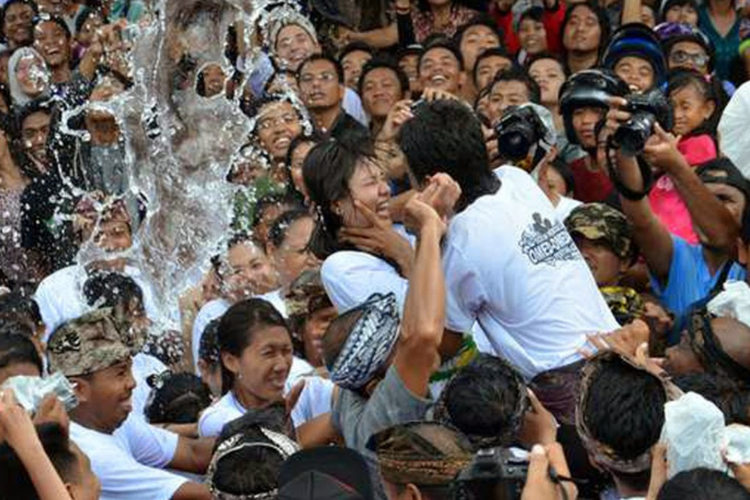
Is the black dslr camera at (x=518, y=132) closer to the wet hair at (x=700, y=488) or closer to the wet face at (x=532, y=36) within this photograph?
the wet hair at (x=700, y=488)

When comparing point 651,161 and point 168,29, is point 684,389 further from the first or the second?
point 168,29

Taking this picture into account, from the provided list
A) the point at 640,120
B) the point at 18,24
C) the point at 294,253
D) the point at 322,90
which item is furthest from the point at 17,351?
the point at 18,24

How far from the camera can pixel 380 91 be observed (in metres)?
11.1

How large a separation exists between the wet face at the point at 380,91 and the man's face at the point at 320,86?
0.17 m

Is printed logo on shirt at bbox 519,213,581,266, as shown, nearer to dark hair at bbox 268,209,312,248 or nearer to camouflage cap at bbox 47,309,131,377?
camouflage cap at bbox 47,309,131,377

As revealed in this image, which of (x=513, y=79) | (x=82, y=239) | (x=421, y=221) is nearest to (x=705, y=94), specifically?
(x=513, y=79)

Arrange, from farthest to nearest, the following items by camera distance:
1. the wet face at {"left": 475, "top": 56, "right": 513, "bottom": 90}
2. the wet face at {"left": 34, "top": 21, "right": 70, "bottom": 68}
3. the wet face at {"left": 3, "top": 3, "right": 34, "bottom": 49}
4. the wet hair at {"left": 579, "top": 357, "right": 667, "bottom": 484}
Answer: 1. the wet face at {"left": 3, "top": 3, "right": 34, "bottom": 49}
2. the wet face at {"left": 34, "top": 21, "right": 70, "bottom": 68}
3. the wet face at {"left": 475, "top": 56, "right": 513, "bottom": 90}
4. the wet hair at {"left": 579, "top": 357, "right": 667, "bottom": 484}

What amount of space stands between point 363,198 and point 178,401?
133 centimetres

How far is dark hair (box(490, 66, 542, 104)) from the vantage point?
9.77m

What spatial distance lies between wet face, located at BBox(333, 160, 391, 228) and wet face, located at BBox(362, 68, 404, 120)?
452 cm

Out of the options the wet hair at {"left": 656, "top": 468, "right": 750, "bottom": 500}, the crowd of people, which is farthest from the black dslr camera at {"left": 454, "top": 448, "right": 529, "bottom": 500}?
the wet hair at {"left": 656, "top": 468, "right": 750, "bottom": 500}

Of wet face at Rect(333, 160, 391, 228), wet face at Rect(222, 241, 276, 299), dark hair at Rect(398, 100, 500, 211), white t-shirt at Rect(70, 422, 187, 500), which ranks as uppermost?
dark hair at Rect(398, 100, 500, 211)

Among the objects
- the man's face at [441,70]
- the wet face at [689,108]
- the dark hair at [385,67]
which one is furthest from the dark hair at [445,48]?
the wet face at [689,108]

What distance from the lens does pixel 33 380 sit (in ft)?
19.1
